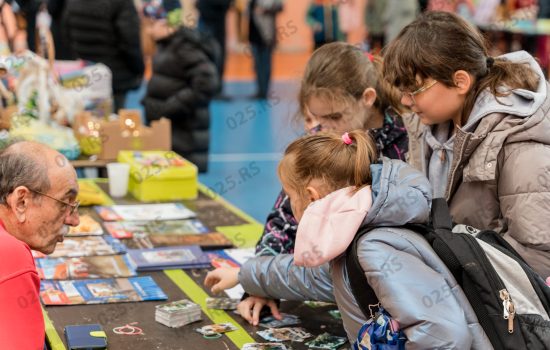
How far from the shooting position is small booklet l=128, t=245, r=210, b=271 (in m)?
3.27

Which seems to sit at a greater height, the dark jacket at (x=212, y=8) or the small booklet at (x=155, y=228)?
the dark jacket at (x=212, y=8)

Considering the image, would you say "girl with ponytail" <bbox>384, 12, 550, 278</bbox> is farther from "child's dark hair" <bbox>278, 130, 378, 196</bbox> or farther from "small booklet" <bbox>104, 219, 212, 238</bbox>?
"small booklet" <bbox>104, 219, 212, 238</bbox>

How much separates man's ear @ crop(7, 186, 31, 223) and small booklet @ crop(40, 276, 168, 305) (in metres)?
0.54

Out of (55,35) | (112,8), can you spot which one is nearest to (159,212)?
(112,8)

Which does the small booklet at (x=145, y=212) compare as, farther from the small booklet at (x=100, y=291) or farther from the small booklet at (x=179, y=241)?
the small booklet at (x=100, y=291)

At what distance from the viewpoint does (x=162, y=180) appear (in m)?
4.25

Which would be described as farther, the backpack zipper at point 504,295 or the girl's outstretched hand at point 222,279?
the girl's outstretched hand at point 222,279

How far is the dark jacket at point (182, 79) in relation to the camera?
6.95m

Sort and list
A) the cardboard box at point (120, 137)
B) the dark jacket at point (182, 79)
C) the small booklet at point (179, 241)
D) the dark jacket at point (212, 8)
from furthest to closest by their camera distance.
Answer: the dark jacket at point (212, 8) → the dark jacket at point (182, 79) → the cardboard box at point (120, 137) → the small booklet at point (179, 241)

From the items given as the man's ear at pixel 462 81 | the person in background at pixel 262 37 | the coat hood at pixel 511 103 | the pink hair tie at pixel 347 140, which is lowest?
the person in background at pixel 262 37

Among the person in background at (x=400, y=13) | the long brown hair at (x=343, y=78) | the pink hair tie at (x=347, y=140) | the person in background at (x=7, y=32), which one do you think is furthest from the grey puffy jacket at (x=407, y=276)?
the person in background at (x=400, y=13)

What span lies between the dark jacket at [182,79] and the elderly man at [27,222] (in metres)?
4.40

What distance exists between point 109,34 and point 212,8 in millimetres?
4220

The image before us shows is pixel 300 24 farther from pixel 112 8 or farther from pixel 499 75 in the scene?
pixel 499 75
